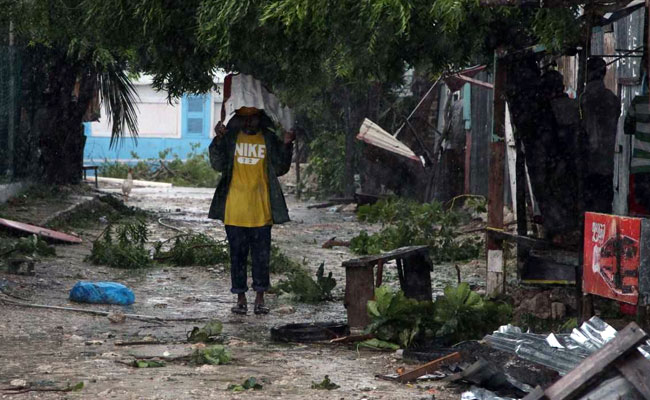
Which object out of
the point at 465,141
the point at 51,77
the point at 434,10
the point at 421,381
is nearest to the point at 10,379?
the point at 421,381

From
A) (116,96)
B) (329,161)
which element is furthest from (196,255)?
(329,161)

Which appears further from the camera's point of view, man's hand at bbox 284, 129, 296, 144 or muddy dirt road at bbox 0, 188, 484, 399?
man's hand at bbox 284, 129, 296, 144

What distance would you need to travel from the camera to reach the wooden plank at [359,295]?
292 inches

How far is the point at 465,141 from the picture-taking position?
22.0 m

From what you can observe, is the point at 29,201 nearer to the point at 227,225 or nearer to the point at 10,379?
the point at 227,225

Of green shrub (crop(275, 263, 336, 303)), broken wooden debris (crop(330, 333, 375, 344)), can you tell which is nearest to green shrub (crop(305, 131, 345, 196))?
green shrub (crop(275, 263, 336, 303))

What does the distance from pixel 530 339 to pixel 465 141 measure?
651 inches

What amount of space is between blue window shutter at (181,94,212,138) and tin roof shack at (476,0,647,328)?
35072mm

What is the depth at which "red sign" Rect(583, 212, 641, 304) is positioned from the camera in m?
5.64

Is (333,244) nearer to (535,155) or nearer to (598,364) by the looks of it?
(535,155)

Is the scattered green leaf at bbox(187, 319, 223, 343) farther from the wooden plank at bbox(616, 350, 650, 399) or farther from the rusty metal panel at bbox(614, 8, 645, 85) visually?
the rusty metal panel at bbox(614, 8, 645, 85)

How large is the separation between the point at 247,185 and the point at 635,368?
4667mm

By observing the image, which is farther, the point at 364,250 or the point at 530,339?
the point at 364,250

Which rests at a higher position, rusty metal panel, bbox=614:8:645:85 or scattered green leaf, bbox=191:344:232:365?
rusty metal panel, bbox=614:8:645:85
